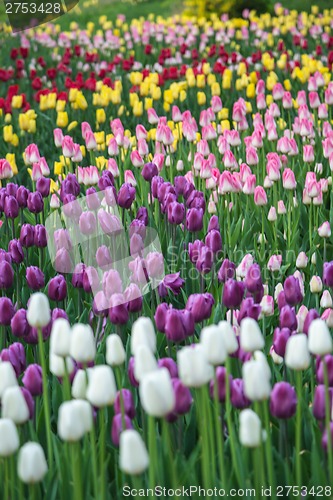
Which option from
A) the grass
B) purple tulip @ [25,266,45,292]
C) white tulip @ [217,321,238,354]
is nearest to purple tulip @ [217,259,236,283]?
purple tulip @ [25,266,45,292]

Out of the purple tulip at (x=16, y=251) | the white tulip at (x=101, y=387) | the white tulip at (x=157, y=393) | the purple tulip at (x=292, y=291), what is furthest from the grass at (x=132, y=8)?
the white tulip at (x=157, y=393)

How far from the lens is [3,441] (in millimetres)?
1572

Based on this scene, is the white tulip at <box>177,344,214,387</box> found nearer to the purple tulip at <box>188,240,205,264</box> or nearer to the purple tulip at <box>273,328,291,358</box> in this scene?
the purple tulip at <box>273,328,291,358</box>

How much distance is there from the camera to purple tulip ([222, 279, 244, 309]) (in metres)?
2.41

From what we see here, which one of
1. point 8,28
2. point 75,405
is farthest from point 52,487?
point 8,28

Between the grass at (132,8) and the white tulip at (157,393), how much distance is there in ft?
47.2

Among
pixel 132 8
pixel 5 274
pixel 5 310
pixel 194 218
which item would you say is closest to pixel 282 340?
pixel 5 310

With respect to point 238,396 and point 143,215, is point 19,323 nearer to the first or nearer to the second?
point 238,396

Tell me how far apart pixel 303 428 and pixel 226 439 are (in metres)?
0.21

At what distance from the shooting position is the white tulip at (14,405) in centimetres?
162

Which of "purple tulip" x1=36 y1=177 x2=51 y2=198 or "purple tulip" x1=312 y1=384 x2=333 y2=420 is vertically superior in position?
"purple tulip" x1=312 y1=384 x2=333 y2=420

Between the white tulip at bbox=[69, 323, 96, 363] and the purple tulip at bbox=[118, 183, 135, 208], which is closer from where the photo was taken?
the white tulip at bbox=[69, 323, 96, 363]

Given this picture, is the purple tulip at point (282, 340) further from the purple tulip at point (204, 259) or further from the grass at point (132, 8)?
the grass at point (132, 8)

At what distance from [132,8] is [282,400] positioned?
1737 centimetres
